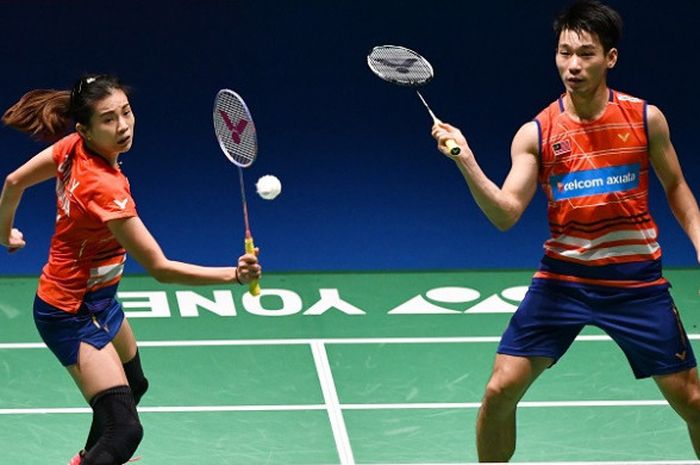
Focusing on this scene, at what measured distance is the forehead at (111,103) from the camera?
15.8 ft

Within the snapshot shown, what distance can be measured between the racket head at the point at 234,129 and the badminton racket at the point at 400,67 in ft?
2.02

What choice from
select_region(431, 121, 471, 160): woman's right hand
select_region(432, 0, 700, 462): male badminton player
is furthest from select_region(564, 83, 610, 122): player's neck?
select_region(431, 121, 471, 160): woman's right hand

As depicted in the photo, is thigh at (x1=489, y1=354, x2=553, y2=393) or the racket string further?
the racket string

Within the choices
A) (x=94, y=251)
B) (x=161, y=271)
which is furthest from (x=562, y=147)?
(x=94, y=251)

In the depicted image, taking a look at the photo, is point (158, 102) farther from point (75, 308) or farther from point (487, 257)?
point (75, 308)

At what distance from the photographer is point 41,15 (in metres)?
8.34

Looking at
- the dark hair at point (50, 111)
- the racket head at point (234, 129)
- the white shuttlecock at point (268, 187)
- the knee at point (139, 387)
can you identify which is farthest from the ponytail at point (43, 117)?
the knee at point (139, 387)

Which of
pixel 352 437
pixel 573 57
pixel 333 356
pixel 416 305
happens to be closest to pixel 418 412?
pixel 352 437

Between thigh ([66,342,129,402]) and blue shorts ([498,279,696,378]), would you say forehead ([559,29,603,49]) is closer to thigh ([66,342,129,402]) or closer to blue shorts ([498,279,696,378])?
blue shorts ([498,279,696,378])

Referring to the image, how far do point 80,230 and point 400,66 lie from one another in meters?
1.51

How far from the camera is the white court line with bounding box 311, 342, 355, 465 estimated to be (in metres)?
5.90

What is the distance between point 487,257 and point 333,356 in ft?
5.67

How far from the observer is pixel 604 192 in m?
4.86

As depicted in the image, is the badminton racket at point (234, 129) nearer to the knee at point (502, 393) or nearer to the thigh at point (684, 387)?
the knee at point (502, 393)
